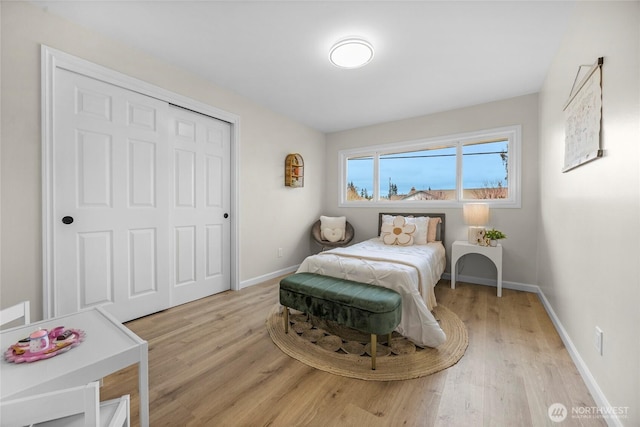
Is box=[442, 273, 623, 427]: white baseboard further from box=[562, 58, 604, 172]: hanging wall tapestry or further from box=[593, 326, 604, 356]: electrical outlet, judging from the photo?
box=[562, 58, 604, 172]: hanging wall tapestry

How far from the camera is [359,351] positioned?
1875 mm

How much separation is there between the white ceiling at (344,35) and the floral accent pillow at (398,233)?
1613 mm

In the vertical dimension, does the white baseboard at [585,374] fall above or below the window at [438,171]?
below

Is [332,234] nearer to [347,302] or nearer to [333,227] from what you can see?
[333,227]

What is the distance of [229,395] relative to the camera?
1.45 m

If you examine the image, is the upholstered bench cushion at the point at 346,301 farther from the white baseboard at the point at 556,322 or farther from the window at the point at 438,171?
the window at the point at 438,171

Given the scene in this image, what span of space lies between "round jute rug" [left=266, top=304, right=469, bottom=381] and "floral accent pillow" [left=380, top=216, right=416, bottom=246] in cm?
117

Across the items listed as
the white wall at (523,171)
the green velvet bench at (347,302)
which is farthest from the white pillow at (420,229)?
the green velvet bench at (347,302)

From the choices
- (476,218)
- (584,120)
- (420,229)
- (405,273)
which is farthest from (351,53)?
(476,218)

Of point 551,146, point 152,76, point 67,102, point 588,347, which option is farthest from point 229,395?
point 551,146

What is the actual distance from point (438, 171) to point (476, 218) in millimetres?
948

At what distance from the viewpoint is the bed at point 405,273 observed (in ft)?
6.27

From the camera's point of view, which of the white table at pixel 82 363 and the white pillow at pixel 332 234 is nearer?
the white table at pixel 82 363

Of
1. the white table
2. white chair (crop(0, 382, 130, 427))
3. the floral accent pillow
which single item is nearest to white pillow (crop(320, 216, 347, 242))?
the floral accent pillow
